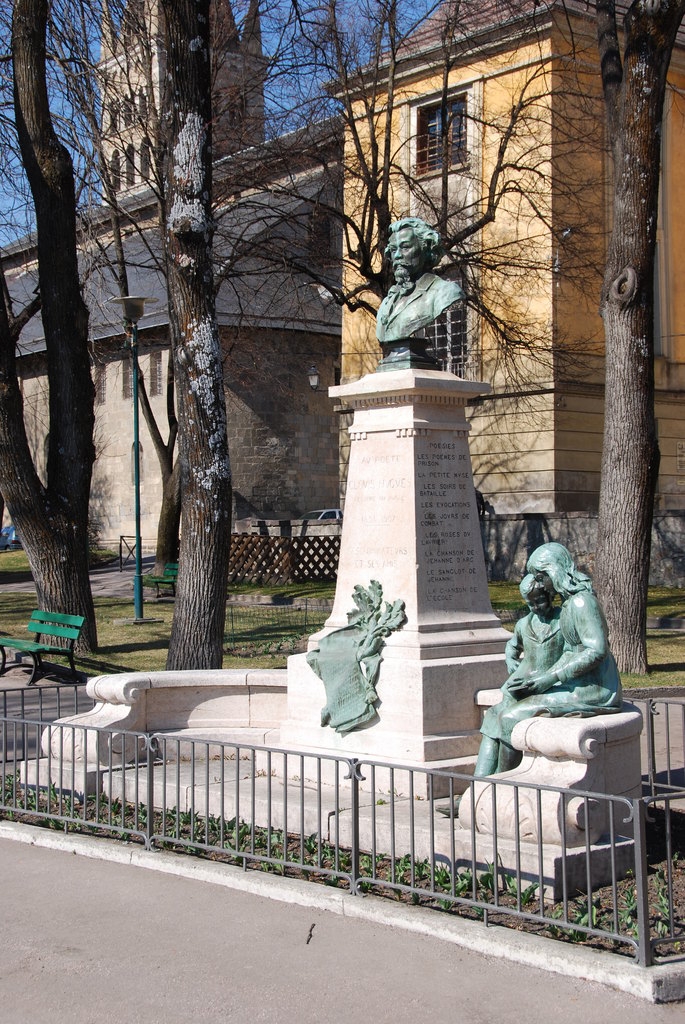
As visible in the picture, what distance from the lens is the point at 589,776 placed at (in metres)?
6.63

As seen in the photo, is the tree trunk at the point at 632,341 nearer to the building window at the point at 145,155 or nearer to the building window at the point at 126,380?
the building window at the point at 145,155

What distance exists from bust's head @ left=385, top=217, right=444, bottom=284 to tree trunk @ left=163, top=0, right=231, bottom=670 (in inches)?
163

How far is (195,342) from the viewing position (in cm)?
1289

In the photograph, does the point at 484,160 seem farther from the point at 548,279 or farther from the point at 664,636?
the point at 664,636

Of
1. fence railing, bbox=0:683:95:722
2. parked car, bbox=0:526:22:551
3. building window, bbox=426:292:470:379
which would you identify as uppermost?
building window, bbox=426:292:470:379

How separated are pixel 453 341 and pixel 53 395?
54.2 ft

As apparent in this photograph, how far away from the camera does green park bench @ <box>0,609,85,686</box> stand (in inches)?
587

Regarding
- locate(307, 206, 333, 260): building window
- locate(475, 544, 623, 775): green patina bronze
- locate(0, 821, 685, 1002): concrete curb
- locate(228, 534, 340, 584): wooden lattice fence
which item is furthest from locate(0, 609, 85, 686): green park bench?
locate(228, 534, 340, 584): wooden lattice fence

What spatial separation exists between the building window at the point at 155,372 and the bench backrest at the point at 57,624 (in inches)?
941

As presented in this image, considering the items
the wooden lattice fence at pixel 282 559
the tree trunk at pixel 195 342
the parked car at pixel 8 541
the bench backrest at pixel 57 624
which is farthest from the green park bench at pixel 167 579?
the parked car at pixel 8 541

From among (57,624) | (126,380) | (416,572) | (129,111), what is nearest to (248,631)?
(57,624)

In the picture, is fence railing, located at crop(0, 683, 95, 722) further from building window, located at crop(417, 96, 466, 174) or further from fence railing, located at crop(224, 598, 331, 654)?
building window, located at crop(417, 96, 466, 174)

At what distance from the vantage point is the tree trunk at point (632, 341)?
14805mm

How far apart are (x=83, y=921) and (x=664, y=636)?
47.2 ft
